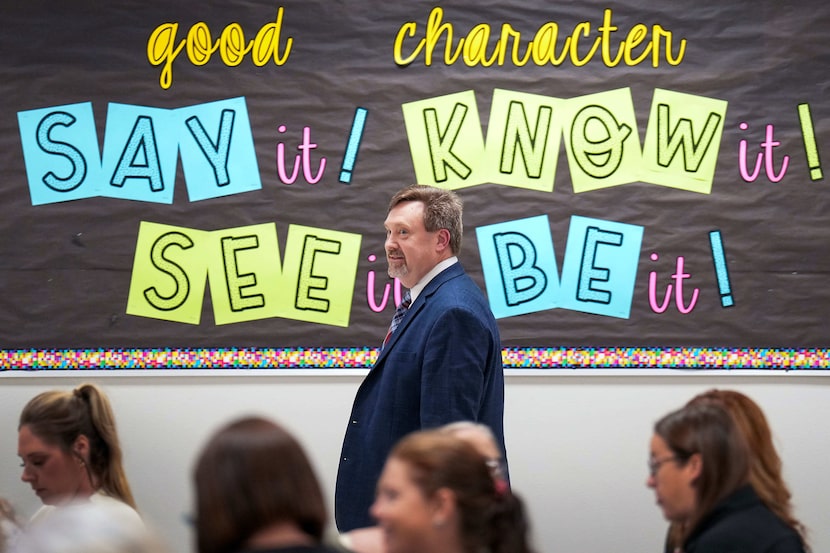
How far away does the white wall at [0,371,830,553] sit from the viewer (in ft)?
12.3

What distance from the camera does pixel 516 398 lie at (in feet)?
12.3

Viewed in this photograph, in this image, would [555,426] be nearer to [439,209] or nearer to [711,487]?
[439,209]

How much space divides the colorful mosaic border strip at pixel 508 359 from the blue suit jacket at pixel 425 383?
0.83m

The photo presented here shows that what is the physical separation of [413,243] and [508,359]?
3.02 feet

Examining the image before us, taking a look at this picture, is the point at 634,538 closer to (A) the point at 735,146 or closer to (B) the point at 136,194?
(A) the point at 735,146

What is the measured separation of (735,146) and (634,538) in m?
1.42

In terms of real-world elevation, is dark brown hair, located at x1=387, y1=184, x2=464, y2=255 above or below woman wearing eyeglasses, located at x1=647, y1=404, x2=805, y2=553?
above

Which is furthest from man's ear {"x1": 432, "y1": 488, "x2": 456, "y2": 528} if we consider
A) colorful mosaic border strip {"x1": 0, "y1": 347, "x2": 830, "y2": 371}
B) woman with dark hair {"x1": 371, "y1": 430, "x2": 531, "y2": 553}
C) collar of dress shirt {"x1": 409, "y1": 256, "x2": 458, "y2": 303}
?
colorful mosaic border strip {"x1": 0, "y1": 347, "x2": 830, "y2": 371}

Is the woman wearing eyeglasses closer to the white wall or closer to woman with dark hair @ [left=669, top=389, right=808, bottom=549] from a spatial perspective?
woman with dark hair @ [left=669, top=389, right=808, bottom=549]

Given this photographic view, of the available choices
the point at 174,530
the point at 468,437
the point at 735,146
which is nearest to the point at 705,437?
the point at 468,437

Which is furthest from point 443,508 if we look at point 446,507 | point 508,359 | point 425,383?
point 508,359

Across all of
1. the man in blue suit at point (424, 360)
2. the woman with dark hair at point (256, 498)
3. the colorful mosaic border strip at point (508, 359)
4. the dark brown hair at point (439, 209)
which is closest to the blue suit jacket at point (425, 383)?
the man in blue suit at point (424, 360)

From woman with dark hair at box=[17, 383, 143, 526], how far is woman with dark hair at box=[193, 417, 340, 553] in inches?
41.5

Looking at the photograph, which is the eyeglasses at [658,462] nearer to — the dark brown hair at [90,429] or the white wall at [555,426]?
the dark brown hair at [90,429]
